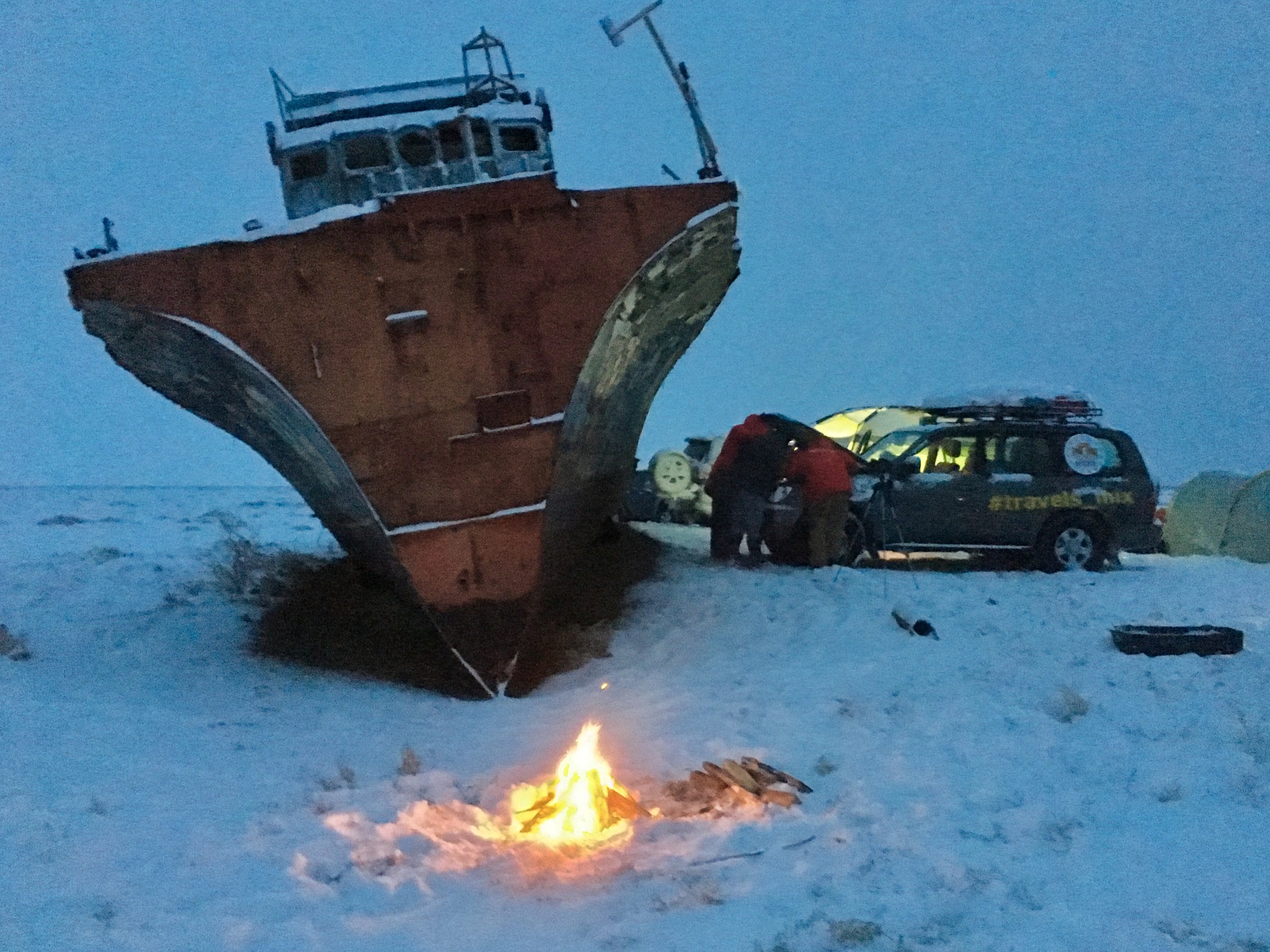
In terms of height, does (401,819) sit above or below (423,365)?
below

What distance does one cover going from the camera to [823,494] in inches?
428

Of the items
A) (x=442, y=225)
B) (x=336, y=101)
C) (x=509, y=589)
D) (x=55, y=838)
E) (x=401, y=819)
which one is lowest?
(x=401, y=819)

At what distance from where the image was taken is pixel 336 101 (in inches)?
391

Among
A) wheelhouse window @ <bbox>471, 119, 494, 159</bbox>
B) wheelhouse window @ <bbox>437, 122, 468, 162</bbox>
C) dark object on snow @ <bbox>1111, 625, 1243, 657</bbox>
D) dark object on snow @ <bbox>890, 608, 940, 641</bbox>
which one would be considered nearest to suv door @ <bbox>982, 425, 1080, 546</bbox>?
dark object on snow @ <bbox>890, 608, 940, 641</bbox>

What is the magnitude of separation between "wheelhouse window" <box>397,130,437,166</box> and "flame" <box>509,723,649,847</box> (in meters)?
6.73

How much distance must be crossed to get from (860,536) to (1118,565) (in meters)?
3.19

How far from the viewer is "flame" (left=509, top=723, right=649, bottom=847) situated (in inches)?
181

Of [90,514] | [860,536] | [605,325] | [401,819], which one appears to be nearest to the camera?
[401,819]

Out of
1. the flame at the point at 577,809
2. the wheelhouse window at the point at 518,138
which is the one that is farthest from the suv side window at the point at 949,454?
the flame at the point at 577,809

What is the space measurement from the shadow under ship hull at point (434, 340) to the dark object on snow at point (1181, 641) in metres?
4.57

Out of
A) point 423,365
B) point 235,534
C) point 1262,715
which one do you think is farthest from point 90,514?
point 1262,715

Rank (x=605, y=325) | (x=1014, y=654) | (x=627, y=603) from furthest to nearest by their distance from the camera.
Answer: (x=627, y=603), (x=605, y=325), (x=1014, y=654)

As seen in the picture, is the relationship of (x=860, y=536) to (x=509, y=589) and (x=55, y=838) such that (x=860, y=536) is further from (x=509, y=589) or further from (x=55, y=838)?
(x=55, y=838)

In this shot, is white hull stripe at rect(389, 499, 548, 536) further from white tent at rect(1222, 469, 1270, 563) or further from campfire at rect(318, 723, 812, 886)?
white tent at rect(1222, 469, 1270, 563)
